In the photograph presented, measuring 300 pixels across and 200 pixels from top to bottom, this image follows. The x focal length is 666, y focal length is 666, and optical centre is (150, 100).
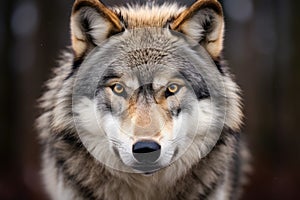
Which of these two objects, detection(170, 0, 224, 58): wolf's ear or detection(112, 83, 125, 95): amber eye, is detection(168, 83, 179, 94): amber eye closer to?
detection(112, 83, 125, 95): amber eye

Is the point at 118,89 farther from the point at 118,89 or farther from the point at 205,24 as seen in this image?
the point at 205,24

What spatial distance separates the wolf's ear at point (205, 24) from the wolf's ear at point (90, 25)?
33 centimetres

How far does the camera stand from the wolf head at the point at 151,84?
10.8 ft

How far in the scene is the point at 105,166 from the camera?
3617 mm

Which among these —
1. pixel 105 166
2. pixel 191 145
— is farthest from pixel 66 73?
pixel 191 145

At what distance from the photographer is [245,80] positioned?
28.9 ft

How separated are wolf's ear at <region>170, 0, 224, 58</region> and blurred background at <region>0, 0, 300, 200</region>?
12.6 feet

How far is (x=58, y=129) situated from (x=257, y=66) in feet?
18.6

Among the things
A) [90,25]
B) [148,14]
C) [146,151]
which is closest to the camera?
[146,151]

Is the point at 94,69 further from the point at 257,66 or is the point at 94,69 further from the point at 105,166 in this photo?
the point at 257,66

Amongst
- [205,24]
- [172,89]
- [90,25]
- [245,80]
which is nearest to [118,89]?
[172,89]

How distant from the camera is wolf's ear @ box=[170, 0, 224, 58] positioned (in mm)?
3500

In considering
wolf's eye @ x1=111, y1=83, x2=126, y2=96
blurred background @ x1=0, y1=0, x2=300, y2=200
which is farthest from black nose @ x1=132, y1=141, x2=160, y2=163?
blurred background @ x1=0, y1=0, x2=300, y2=200

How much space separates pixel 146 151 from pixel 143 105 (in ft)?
0.92
